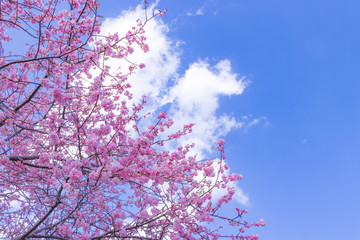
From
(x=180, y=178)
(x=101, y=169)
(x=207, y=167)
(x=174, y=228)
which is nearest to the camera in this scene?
(x=101, y=169)

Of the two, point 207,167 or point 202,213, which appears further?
point 207,167

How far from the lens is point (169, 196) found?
5.95 metres

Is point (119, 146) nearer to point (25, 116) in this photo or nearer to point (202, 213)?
point (202, 213)

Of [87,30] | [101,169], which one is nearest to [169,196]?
[101,169]

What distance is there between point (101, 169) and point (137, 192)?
149 cm

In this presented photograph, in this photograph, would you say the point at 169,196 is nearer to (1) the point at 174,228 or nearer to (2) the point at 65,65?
(1) the point at 174,228

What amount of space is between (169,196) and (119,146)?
1.38m

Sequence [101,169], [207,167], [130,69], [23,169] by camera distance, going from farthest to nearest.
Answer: [130,69], [207,167], [23,169], [101,169]

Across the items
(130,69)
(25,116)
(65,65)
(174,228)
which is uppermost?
(130,69)

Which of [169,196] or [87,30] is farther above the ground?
[87,30]

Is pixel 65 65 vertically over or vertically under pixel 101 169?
over

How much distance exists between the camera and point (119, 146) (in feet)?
19.6

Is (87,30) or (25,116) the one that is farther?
(25,116)

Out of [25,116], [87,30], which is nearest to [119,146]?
[87,30]
